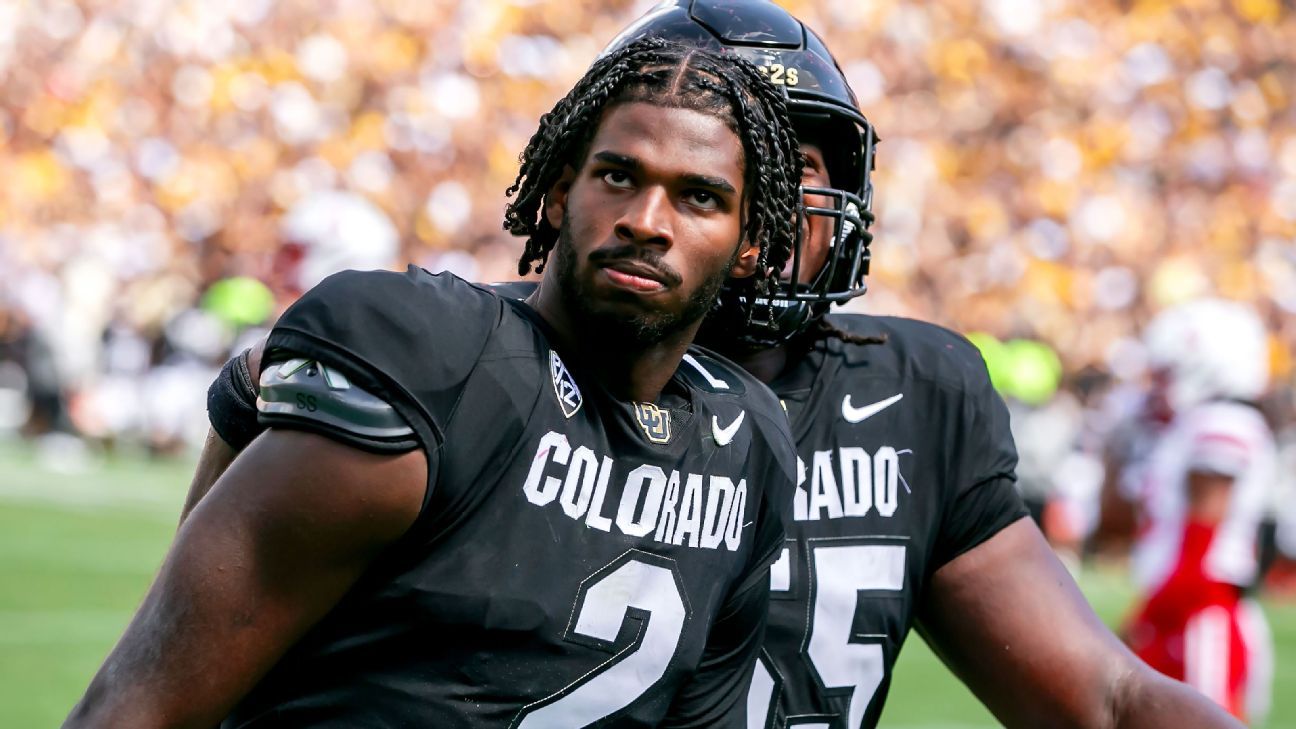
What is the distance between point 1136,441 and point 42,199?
429 inches

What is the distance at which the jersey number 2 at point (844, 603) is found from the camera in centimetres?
258

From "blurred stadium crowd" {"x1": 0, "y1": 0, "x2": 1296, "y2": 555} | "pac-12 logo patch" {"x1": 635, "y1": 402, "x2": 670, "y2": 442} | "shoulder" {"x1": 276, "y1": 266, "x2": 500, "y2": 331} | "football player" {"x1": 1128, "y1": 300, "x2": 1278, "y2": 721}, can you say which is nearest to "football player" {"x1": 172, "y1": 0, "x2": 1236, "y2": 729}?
"pac-12 logo patch" {"x1": 635, "y1": 402, "x2": 670, "y2": 442}

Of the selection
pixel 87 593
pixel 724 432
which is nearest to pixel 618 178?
pixel 724 432

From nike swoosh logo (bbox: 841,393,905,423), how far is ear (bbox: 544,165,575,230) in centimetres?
76

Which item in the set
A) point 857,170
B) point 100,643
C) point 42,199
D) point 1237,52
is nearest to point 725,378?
point 857,170

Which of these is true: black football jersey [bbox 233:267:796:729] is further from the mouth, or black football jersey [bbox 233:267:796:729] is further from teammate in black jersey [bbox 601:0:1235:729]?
teammate in black jersey [bbox 601:0:1235:729]

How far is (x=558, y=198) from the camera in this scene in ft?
6.97

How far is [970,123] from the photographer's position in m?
17.2

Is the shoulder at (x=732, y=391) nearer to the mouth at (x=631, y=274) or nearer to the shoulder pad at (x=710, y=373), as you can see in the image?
the shoulder pad at (x=710, y=373)

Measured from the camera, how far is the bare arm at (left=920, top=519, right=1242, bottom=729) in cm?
254

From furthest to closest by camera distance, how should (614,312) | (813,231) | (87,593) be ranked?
(87,593) < (813,231) < (614,312)

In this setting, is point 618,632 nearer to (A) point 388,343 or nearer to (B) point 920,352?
(A) point 388,343

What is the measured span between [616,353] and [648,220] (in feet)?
0.60

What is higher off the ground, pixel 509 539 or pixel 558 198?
pixel 558 198
